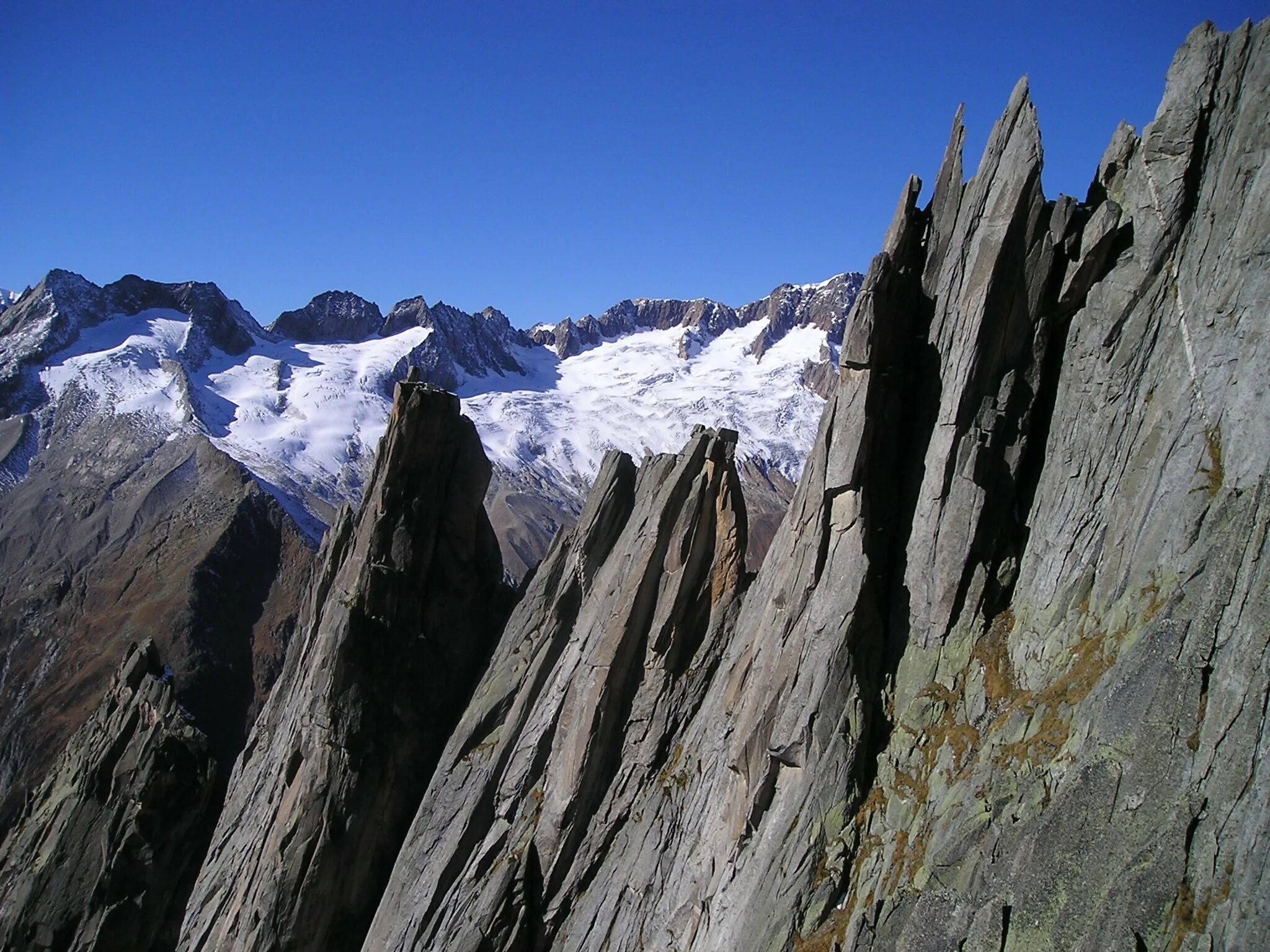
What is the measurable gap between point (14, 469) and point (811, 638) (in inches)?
6649

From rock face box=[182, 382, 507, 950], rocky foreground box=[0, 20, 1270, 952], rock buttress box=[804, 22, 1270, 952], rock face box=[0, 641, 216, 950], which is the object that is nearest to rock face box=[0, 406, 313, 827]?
rock face box=[0, 641, 216, 950]

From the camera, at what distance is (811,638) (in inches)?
696

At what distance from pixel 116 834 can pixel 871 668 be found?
24263 millimetres

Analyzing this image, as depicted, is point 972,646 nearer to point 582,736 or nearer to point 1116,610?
point 1116,610

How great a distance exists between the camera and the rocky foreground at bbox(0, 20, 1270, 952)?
12531 millimetres

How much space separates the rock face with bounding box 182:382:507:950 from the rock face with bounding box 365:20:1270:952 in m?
1.57

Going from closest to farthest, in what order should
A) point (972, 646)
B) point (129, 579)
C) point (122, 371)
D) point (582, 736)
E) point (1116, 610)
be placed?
point (1116, 610) → point (972, 646) → point (582, 736) → point (129, 579) → point (122, 371)

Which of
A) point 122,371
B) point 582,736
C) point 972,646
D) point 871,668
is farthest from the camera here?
point 122,371

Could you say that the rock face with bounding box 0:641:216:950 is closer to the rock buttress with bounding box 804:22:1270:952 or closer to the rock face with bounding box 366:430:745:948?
the rock face with bounding box 366:430:745:948

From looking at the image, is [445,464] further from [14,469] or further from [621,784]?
[14,469]

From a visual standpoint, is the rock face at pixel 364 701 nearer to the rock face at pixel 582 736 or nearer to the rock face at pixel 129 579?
the rock face at pixel 582 736

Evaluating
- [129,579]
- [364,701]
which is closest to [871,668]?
[364,701]

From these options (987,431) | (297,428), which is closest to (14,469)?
(297,428)

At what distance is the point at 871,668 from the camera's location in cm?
1730
